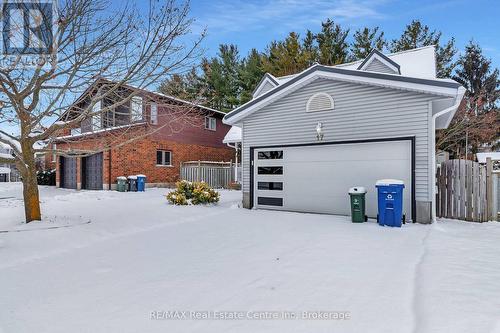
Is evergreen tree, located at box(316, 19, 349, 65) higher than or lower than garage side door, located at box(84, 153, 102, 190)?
higher

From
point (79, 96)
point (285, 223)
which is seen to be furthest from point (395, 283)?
point (79, 96)

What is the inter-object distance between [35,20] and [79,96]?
8.06 ft

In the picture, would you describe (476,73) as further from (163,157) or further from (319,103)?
(163,157)

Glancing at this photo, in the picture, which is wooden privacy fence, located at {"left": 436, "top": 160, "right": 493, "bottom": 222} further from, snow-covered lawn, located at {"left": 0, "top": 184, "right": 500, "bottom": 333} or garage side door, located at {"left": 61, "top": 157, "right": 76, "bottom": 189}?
garage side door, located at {"left": 61, "top": 157, "right": 76, "bottom": 189}

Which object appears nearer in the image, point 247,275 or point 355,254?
point 247,275

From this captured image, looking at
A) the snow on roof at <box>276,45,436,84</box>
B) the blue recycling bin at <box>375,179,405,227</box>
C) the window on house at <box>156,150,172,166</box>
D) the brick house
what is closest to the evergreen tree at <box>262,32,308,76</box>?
the brick house

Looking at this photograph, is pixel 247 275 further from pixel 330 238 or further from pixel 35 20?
pixel 35 20

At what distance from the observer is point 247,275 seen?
153 inches

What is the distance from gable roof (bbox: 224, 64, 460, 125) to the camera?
7.09 m

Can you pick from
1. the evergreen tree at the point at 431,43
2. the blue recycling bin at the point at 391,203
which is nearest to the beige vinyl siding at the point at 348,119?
the blue recycling bin at the point at 391,203

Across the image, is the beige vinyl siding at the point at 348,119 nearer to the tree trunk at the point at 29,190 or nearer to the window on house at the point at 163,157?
the tree trunk at the point at 29,190

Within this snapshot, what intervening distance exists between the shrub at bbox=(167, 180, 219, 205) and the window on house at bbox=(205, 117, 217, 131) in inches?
429

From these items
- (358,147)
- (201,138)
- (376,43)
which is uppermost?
(376,43)

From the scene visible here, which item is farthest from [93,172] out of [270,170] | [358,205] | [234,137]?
[358,205]
